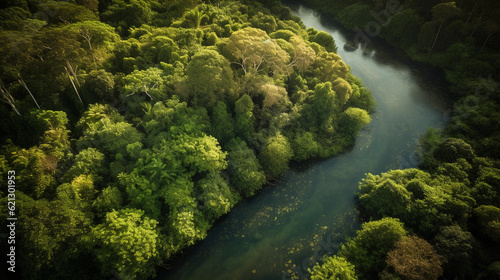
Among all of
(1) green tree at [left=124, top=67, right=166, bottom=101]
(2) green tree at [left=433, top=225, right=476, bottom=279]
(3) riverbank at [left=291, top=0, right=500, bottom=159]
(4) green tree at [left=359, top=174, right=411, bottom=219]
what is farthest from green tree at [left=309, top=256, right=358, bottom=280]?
(3) riverbank at [left=291, top=0, right=500, bottom=159]

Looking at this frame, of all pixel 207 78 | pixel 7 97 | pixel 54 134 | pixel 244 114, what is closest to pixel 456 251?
pixel 244 114

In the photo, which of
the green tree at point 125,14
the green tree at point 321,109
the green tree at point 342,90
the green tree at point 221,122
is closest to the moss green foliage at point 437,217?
the green tree at point 321,109

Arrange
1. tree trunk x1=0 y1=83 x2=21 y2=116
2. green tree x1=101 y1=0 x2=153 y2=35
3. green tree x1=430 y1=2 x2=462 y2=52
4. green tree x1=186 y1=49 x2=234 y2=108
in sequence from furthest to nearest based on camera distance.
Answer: green tree x1=430 y1=2 x2=462 y2=52
green tree x1=101 y1=0 x2=153 y2=35
green tree x1=186 y1=49 x2=234 y2=108
tree trunk x1=0 y1=83 x2=21 y2=116

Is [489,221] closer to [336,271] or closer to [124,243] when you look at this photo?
[336,271]

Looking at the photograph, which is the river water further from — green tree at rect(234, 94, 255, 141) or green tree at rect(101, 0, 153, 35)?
green tree at rect(101, 0, 153, 35)

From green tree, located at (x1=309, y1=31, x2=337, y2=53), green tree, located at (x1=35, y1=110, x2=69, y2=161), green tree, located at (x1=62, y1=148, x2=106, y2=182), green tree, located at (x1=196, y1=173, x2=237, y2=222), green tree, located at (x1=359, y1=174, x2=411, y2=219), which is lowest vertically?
green tree, located at (x1=35, y1=110, x2=69, y2=161)

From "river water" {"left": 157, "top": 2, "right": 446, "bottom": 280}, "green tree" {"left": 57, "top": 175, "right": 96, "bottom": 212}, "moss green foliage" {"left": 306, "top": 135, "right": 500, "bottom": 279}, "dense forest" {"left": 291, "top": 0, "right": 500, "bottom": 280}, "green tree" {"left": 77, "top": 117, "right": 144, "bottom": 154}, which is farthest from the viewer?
"green tree" {"left": 77, "top": 117, "right": 144, "bottom": 154}

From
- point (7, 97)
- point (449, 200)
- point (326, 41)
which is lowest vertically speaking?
point (7, 97)
